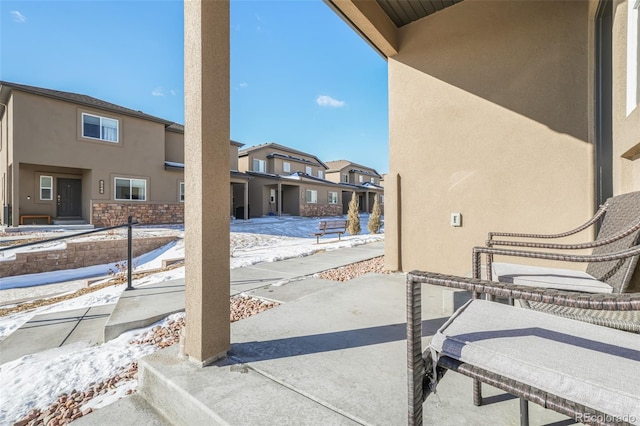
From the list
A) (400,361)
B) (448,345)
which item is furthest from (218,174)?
(400,361)

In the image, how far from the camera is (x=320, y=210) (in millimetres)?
22781

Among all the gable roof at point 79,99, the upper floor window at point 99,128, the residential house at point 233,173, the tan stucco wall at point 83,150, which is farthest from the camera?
the residential house at point 233,173

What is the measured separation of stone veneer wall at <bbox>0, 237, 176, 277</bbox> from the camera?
7.16m

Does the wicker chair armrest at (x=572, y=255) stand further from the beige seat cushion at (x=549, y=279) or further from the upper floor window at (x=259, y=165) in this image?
the upper floor window at (x=259, y=165)

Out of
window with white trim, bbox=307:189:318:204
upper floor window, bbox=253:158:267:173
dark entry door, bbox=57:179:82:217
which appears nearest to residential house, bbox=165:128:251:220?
upper floor window, bbox=253:158:267:173

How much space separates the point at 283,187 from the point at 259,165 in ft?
8.56

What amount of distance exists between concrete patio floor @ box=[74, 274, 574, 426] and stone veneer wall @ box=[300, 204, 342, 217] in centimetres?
1927

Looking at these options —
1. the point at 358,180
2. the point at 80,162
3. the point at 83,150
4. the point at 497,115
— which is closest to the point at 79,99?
the point at 83,150

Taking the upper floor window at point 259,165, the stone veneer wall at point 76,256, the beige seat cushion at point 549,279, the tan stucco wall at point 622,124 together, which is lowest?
the stone veneer wall at point 76,256

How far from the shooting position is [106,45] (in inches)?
476

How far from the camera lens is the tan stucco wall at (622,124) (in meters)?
2.12

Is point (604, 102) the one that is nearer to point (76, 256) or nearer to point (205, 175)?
point (205, 175)

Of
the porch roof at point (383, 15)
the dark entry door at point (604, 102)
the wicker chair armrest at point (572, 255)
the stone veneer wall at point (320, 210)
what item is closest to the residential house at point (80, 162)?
the stone veneer wall at point (320, 210)

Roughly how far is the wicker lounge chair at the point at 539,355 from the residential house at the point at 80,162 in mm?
Answer: 15194
